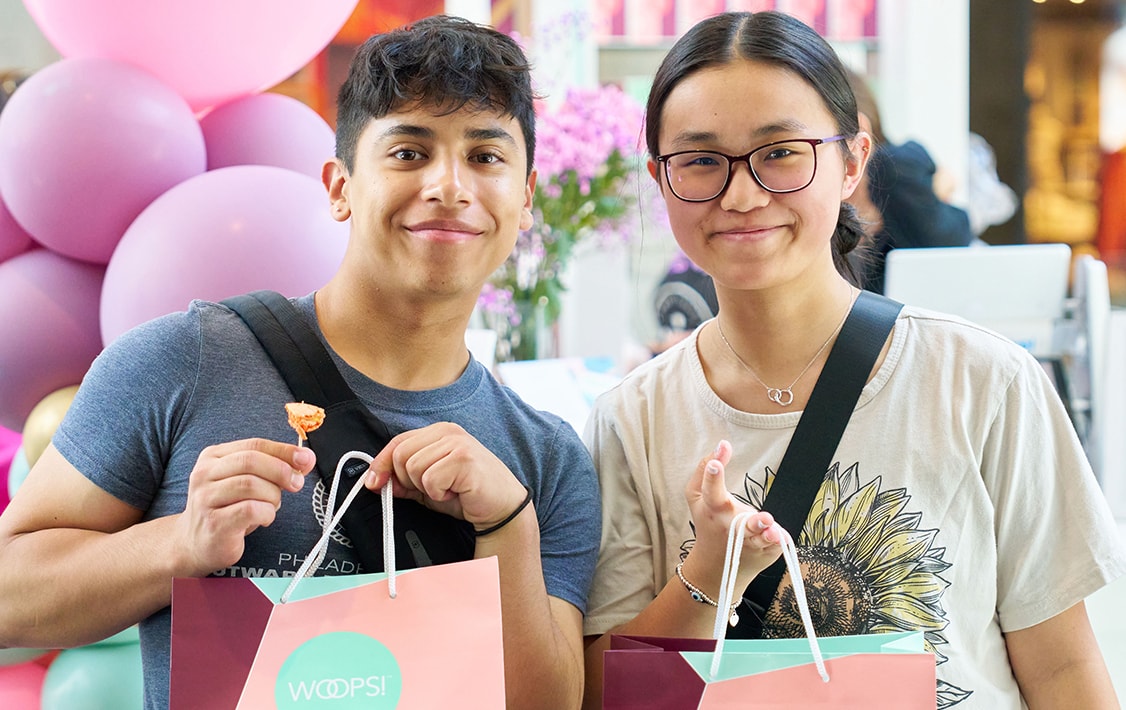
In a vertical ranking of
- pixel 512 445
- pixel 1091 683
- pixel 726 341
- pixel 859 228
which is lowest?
pixel 1091 683

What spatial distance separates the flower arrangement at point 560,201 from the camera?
272 centimetres

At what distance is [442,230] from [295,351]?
0.24 m

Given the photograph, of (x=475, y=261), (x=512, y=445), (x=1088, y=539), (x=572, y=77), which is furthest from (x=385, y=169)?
(x=572, y=77)

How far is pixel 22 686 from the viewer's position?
185 cm

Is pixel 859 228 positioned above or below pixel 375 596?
above

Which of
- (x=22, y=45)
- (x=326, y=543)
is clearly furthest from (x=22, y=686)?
Answer: (x=22, y=45)

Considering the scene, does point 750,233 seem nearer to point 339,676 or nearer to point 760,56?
point 760,56

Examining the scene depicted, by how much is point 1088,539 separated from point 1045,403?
0.58ft

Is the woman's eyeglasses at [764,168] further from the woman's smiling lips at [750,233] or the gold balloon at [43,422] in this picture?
the gold balloon at [43,422]

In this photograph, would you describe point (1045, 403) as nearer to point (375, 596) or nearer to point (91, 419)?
point (375, 596)

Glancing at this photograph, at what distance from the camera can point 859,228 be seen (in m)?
1.66

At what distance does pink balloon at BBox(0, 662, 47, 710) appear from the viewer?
1839mm

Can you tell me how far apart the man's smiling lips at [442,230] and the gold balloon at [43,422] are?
2.72 ft

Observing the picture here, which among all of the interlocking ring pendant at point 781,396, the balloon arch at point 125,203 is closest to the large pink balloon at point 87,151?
the balloon arch at point 125,203
